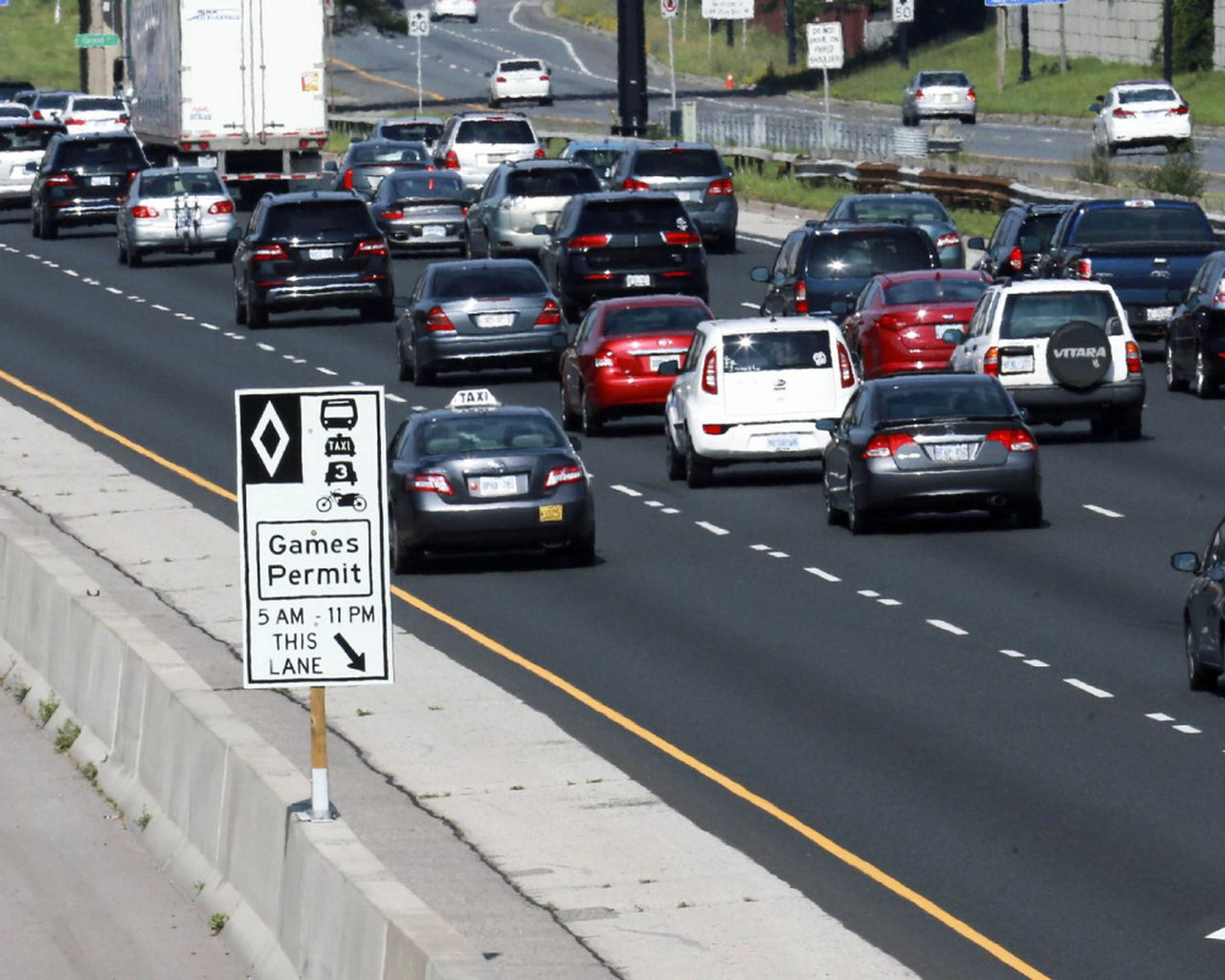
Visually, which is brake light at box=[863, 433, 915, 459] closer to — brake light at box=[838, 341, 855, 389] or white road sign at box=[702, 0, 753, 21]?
brake light at box=[838, 341, 855, 389]

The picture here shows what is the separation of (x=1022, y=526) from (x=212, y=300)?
24798mm

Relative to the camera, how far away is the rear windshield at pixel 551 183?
5138 centimetres

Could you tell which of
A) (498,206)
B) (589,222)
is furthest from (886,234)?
(498,206)

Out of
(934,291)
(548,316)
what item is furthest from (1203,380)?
(548,316)

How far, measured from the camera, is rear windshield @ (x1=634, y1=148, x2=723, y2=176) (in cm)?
5403

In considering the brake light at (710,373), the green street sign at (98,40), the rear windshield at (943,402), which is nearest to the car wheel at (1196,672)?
the rear windshield at (943,402)

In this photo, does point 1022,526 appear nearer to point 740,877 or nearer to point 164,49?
point 740,877

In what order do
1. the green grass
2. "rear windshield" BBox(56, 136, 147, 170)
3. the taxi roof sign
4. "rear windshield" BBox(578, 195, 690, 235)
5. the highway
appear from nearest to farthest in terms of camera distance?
the highway → the taxi roof sign → "rear windshield" BBox(578, 195, 690, 235) → "rear windshield" BBox(56, 136, 147, 170) → the green grass

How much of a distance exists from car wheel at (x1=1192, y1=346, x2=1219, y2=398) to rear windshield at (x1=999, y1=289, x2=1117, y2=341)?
314cm

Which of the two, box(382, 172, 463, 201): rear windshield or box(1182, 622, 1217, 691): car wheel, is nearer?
box(1182, 622, 1217, 691): car wheel

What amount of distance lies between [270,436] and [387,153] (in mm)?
50043

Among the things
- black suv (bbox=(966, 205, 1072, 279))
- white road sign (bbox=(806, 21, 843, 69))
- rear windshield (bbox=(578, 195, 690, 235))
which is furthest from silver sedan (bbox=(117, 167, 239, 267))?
black suv (bbox=(966, 205, 1072, 279))

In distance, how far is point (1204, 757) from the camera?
1769 centimetres

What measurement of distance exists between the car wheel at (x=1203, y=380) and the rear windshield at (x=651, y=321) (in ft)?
19.0
